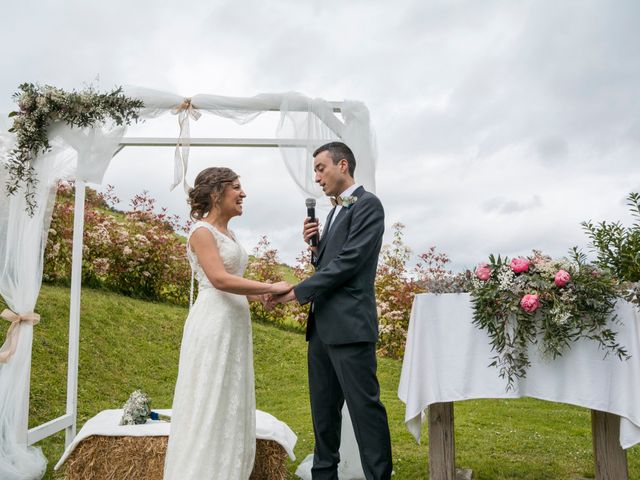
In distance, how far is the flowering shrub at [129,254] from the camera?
30.5ft

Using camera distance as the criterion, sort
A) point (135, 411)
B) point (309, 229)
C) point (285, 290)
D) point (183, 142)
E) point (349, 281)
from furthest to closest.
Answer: point (183, 142), point (135, 411), point (309, 229), point (285, 290), point (349, 281)

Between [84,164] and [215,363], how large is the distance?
2.11m

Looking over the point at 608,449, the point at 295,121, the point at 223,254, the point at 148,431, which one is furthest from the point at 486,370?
the point at 295,121

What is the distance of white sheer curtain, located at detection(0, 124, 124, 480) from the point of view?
164 inches

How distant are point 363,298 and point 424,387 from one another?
703 mm

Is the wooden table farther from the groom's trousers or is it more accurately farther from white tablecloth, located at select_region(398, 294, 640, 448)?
the groom's trousers

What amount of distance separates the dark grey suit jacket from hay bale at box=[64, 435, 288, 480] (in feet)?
3.69

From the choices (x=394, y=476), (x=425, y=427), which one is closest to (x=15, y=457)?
(x=394, y=476)

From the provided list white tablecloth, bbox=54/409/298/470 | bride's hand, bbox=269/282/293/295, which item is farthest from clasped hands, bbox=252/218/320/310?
white tablecloth, bbox=54/409/298/470

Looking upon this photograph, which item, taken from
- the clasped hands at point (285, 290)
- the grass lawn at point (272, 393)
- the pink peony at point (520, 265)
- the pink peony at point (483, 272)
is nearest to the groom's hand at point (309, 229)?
the clasped hands at point (285, 290)

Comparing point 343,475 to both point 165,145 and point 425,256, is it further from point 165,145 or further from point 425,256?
point 425,256

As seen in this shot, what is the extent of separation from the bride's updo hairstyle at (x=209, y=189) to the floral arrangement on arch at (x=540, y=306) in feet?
4.73

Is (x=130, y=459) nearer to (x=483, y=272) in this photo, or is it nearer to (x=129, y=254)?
(x=483, y=272)

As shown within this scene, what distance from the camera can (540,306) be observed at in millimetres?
3230
